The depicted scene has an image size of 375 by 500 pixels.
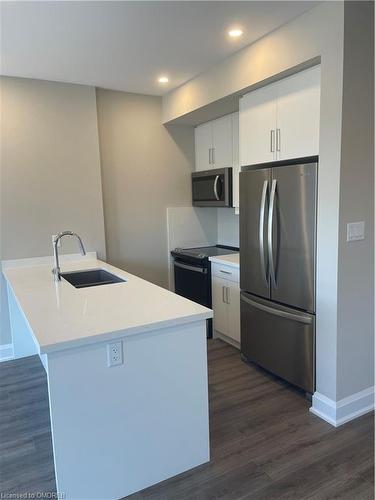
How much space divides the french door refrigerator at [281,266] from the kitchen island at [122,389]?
92 cm

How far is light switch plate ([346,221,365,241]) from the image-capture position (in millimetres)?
2344

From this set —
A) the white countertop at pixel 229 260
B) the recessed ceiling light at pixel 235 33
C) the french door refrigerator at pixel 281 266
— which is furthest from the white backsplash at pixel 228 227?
the recessed ceiling light at pixel 235 33

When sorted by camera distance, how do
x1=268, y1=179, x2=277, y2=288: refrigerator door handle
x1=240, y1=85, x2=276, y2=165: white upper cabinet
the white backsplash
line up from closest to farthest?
x1=268, y1=179, x2=277, y2=288: refrigerator door handle < x1=240, y1=85, x2=276, y2=165: white upper cabinet < the white backsplash

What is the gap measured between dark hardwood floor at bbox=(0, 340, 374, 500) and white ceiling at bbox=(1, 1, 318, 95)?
2.63m

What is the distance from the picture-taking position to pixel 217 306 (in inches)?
151

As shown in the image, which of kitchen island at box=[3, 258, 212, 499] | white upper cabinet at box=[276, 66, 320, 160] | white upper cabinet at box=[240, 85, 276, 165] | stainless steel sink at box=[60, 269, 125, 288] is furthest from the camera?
stainless steel sink at box=[60, 269, 125, 288]

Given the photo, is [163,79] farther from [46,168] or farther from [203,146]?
[46,168]

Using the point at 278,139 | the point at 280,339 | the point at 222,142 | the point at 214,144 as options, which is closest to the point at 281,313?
the point at 280,339

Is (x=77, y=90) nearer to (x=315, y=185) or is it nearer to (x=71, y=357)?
(x=315, y=185)

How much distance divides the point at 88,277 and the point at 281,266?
1.70 metres

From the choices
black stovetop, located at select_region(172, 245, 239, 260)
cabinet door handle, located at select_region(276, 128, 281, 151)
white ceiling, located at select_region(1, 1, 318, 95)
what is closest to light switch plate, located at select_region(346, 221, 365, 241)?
cabinet door handle, located at select_region(276, 128, 281, 151)

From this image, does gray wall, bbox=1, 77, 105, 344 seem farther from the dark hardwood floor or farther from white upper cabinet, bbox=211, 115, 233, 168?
the dark hardwood floor

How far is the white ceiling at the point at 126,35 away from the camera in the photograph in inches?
88.0

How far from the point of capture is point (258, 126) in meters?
2.96
